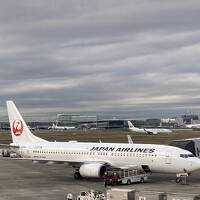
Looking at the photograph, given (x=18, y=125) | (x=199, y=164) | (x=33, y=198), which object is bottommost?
(x=33, y=198)

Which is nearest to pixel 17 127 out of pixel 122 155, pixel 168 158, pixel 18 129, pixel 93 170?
pixel 18 129

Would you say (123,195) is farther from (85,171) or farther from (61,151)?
(61,151)

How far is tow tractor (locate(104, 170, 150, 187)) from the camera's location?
142 ft

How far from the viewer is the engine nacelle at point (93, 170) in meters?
44.8

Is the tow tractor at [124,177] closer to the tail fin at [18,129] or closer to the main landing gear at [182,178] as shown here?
the main landing gear at [182,178]

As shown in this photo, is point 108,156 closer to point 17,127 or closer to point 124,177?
point 124,177

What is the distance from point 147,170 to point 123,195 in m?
16.8

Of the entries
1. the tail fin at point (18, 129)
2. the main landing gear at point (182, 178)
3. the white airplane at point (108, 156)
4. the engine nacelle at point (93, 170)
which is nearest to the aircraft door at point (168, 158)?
the white airplane at point (108, 156)

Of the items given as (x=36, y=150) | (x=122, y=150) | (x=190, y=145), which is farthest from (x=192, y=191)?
Answer: (x=36, y=150)

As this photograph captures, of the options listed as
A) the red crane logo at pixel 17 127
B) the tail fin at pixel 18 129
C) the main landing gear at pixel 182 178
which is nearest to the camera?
the main landing gear at pixel 182 178

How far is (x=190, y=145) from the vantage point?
181 feet

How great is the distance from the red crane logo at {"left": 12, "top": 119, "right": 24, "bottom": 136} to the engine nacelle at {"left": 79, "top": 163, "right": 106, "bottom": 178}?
1262cm

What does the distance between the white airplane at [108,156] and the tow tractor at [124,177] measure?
77 cm

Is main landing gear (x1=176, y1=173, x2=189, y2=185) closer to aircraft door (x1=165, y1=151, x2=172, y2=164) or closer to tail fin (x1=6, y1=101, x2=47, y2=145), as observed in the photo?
aircraft door (x1=165, y1=151, x2=172, y2=164)
